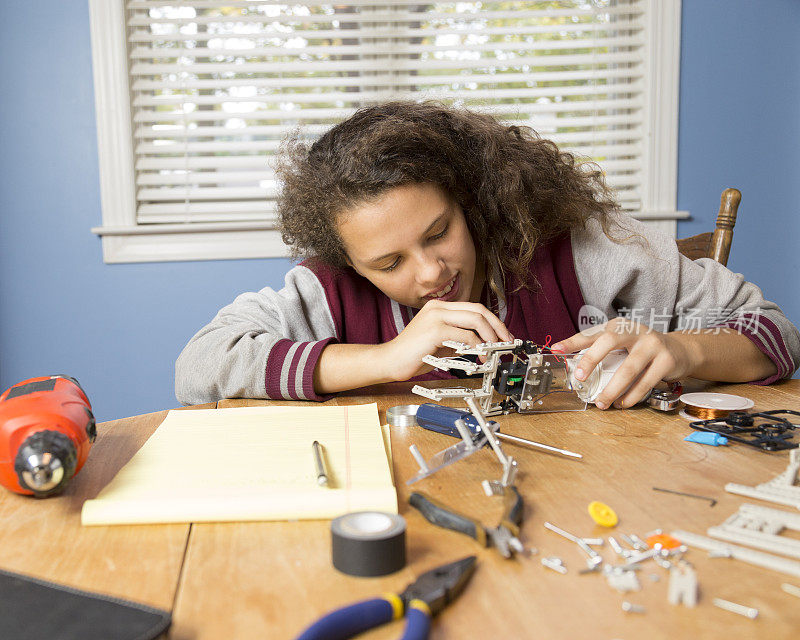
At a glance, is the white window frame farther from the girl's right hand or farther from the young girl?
the girl's right hand

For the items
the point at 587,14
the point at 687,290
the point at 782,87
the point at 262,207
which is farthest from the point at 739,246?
the point at 262,207

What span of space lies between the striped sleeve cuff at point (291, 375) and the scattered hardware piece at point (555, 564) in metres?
0.61

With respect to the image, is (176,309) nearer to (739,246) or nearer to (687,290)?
(687,290)

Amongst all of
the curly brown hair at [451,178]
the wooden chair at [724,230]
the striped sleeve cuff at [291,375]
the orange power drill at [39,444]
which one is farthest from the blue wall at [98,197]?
the orange power drill at [39,444]

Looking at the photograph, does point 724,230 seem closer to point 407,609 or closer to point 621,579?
point 621,579

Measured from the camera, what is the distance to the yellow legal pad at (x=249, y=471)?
0.62 metres

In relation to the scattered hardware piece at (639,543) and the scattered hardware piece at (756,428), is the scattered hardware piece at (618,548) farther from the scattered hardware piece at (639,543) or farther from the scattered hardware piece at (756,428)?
the scattered hardware piece at (756,428)

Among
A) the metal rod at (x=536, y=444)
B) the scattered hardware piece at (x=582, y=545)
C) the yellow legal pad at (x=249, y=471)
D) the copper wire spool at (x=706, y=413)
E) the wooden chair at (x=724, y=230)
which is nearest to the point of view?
the scattered hardware piece at (x=582, y=545)

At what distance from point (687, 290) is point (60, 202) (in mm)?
1976

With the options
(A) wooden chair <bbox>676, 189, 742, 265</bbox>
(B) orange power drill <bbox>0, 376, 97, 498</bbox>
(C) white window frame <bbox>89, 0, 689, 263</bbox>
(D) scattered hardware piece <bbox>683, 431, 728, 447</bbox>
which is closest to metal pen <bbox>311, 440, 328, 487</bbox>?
(B) orange power drill <bbox>0, 376, 97, 498</bbox>

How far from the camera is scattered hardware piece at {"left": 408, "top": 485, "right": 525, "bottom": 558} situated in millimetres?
539

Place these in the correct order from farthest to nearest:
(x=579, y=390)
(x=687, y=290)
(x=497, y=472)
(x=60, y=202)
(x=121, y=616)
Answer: (x=60, y=202), (x=687, y=290), (x=579, y=390), (x=497, y=472), (x=121, y=616)

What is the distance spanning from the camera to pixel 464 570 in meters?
0.49

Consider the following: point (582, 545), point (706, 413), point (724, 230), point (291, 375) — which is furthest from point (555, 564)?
point (724, 230)
